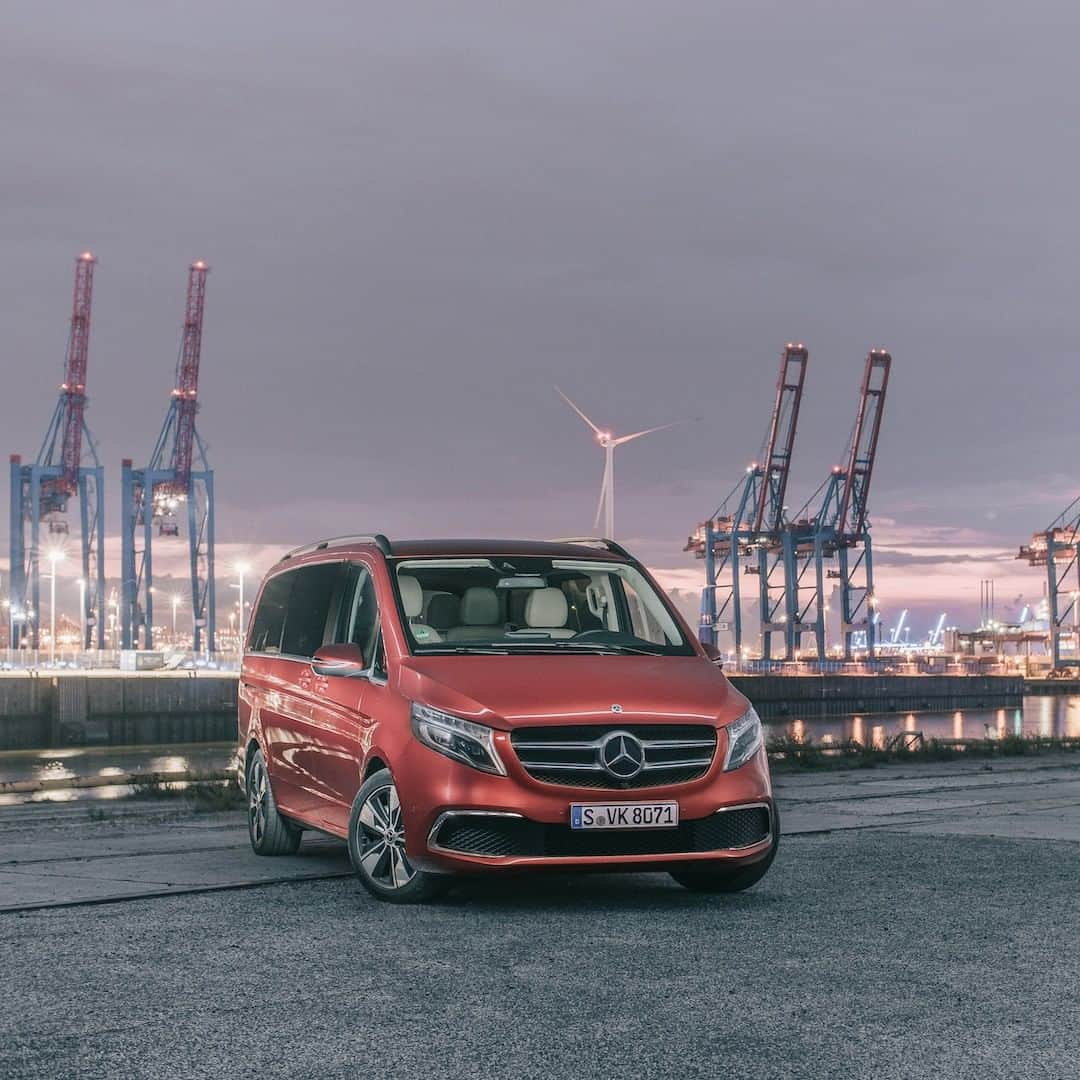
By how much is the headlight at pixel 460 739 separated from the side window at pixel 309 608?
1896 millimetres

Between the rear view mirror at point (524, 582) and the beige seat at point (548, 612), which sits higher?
the rear view mirror at point (524, 582)

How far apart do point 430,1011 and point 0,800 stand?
1325 cm

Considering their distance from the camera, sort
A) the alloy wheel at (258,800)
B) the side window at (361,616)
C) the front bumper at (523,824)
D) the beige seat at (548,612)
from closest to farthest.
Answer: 1. the front bumper at (523,824)
2. the side window at (361,616)
3. the beige seat at (548,612)
4. the alloy wheel at (258,800)

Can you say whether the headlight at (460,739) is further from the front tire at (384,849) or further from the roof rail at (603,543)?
the roof rail at (603,543)

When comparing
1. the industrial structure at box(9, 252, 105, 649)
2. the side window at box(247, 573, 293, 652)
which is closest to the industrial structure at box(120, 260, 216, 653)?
the industrial structure at box(9, 252, 105, 649)

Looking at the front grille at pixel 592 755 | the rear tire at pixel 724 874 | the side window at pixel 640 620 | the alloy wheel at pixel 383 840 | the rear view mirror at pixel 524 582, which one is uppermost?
the rear view mirror at pixel 524 582

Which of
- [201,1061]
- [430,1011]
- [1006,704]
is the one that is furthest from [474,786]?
[1006,704]

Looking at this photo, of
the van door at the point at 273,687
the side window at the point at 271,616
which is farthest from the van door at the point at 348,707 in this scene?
the side window at the point at 271,616

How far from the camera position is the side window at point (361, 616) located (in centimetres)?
855

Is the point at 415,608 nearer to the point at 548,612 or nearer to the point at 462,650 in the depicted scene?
the point at 462,650

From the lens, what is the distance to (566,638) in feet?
28.2

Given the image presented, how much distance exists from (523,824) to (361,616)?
1.98m

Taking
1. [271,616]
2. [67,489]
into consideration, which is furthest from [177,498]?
[271,616]

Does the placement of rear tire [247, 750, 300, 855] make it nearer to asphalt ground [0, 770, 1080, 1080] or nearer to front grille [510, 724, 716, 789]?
asphalt ground [0, 770, 1080, 1080]
